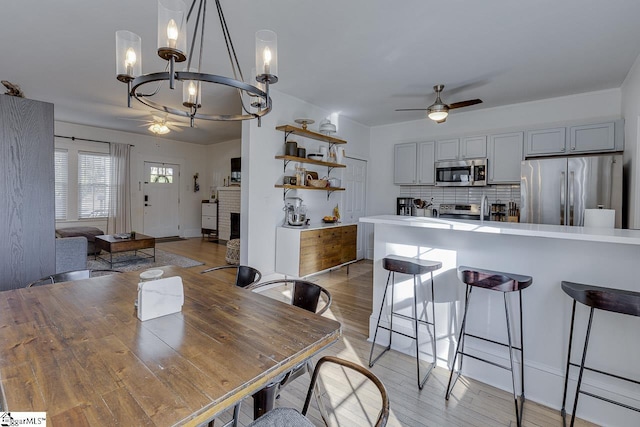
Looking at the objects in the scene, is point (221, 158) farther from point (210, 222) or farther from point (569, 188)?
point (569, 188)

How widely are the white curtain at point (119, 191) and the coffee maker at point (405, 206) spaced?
628 centimetres

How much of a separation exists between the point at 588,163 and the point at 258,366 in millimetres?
4525

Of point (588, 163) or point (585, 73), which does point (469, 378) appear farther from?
point (585, 73)

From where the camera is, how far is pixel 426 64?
3.37 m

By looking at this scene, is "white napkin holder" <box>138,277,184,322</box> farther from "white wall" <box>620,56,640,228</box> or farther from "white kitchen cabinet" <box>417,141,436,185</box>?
"white kitchen cabinet" <box>417,141,436,185</box>

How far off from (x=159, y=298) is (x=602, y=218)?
3051mm

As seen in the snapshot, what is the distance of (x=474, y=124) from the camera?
509cm

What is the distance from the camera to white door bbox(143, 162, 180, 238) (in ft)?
25.4

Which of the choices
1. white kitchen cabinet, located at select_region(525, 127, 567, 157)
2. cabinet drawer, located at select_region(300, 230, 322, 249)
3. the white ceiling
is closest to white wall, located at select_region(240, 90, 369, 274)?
the white ceiling

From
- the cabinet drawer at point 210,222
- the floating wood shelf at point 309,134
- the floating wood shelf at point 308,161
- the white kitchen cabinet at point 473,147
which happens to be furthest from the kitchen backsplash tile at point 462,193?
the cabinet drawer at point 210,222

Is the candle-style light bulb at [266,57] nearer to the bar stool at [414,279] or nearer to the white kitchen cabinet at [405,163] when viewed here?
the bar stool at [414,279]

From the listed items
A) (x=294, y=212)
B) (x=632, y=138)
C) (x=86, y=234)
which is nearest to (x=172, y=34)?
(x=294, y=212)

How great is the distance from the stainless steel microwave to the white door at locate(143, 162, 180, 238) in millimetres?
6775

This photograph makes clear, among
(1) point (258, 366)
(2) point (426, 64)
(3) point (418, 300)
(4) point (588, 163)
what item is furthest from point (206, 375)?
(4) point (588, 163)
